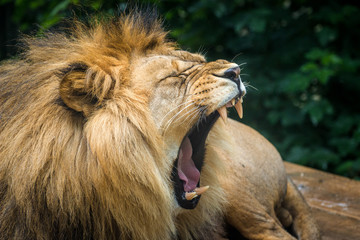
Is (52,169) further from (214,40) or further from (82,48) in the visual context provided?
(214,40)

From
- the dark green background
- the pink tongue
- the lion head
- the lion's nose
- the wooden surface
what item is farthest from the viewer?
the dark green background

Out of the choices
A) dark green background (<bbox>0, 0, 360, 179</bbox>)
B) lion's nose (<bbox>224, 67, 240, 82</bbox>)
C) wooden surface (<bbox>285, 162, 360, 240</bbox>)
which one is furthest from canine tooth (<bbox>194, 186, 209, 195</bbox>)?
dark green background (<bbox>0, 0, 360, 179</bbox>)

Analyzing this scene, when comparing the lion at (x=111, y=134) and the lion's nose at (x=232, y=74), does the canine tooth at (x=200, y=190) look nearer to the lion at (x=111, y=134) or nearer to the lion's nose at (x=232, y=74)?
the lion at (x=111, y=134)

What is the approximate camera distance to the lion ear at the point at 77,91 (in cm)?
171

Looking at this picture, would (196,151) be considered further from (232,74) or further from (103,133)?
(103,133)

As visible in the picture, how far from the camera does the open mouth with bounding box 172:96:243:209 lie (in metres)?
1.89

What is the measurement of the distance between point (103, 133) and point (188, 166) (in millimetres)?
505

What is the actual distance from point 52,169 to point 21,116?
256 millimetres

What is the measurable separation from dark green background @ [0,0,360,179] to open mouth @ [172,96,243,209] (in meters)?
2.14

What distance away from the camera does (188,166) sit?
80.6 inches

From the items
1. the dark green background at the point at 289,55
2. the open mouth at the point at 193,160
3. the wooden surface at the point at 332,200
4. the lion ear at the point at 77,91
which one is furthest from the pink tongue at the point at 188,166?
the dark green background at the point at 289,55

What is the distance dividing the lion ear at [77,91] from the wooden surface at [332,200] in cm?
161

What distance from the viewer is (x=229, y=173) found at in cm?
240

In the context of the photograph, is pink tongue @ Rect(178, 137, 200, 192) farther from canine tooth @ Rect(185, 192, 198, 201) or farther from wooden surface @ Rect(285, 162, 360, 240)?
wooden surface @ Rect(285, 162, 360, 240)
